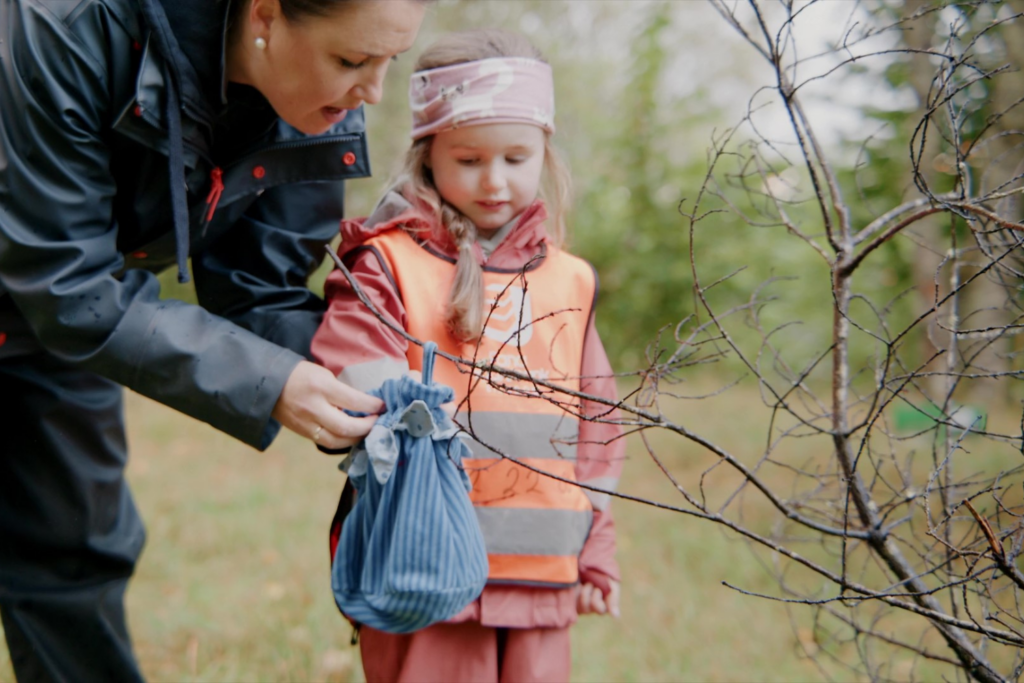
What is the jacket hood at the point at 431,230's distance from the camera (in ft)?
6.20

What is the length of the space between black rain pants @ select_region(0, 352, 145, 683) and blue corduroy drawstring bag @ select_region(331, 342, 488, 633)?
887 millimetres

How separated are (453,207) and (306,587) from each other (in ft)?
6.77

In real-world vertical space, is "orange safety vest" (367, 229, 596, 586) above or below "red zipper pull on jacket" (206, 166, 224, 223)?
below

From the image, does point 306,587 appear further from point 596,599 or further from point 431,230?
point 431,230

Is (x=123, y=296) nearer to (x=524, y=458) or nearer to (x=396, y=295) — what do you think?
(x=396, y=295)

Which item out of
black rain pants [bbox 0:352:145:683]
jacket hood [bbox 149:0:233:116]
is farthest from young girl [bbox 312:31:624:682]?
black rain pants [bbox 0:352:145:683]

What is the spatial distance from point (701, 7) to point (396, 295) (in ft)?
47.3

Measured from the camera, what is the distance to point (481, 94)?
189 cm

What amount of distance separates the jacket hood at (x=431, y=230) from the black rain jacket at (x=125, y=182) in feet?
0.84

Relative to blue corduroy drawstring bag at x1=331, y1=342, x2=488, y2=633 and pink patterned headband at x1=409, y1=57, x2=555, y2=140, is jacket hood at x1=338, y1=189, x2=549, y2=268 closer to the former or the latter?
pink patterned headband at x1=409, y1=57, x2=555, y2=140

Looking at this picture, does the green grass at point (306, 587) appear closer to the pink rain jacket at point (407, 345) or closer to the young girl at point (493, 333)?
the pink rain jacket at point (407, 345)

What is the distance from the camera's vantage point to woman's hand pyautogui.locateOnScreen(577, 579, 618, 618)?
1.99 m

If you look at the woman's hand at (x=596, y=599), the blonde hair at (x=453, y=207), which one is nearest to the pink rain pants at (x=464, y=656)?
the woman's hand at (x=596, y=599)

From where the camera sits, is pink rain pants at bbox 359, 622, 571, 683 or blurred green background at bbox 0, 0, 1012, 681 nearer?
pink rain pants at bbox 359, 622, 571, 683
